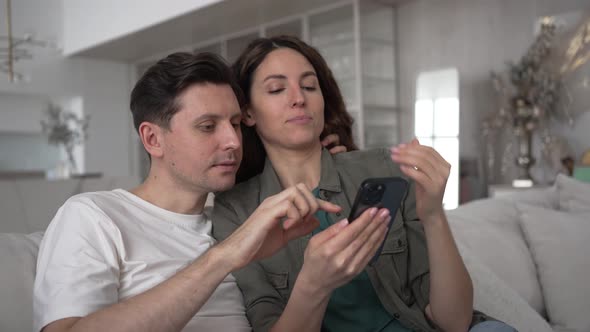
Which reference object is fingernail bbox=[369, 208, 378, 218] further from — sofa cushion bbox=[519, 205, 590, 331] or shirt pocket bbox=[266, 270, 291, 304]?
sofa cushion bbox=[519, 205, 590, 331]

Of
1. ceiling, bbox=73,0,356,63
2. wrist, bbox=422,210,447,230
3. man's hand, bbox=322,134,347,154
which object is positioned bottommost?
wrist, bbox=422,210,447,230

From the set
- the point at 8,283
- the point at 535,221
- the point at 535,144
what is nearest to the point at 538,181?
the point at 535,144

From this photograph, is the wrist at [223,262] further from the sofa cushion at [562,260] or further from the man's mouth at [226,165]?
the sofa cushion at [562,260]

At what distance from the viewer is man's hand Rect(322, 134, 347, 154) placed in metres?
1.52

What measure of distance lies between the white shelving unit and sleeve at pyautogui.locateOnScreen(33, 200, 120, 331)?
4037mm

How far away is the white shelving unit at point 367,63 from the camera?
504 centimetres

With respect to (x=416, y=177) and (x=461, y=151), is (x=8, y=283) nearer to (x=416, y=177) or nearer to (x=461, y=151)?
(x=416, y=177)

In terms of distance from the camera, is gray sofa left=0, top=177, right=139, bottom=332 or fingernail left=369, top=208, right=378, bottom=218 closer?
fingernail left=369, top=208, right=378, bottom=218

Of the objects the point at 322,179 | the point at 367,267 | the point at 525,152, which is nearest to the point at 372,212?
the point at 367,267

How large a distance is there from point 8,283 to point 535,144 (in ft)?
13.0

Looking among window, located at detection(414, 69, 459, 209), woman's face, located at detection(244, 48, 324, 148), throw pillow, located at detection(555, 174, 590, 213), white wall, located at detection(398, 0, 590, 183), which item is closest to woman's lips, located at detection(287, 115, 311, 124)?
woman's face, located at detection(244, 48, 324, 148)

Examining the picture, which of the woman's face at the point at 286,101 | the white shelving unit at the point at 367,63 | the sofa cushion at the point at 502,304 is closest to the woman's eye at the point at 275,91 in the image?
the woman's face at the point at 286,101

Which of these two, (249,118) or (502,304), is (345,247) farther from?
(502,304)

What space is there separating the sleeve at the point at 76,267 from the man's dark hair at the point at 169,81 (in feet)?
0.86
